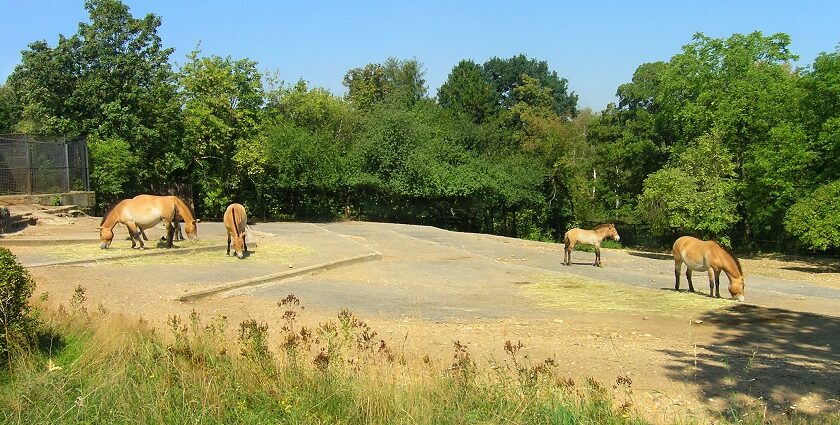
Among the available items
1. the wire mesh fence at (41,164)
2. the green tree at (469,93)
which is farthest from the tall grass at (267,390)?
the green tree at (469,93)

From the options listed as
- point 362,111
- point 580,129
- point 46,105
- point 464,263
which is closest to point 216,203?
point 46,105

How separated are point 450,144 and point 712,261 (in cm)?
3274

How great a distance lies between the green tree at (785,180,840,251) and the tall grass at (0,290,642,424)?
24.9m

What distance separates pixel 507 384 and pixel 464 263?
52.3 ft

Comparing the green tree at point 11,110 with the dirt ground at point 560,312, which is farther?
the green tree at point 11,110

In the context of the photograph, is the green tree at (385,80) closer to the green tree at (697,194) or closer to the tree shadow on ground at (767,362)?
the green tree at (697,194)

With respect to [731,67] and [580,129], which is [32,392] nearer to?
[731,67]

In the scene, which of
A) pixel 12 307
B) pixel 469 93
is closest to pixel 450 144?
pixel 469 93

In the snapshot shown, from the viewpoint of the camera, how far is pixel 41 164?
89.3 ft

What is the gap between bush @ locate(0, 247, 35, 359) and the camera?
7.15 m

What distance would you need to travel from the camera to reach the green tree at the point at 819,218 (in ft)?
88.8

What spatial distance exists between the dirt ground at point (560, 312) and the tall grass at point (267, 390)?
Answer: 0.80 metres

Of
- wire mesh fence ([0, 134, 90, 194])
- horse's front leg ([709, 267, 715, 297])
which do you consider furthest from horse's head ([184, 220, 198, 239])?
horse's front leg ([709, 267, 715, 297])

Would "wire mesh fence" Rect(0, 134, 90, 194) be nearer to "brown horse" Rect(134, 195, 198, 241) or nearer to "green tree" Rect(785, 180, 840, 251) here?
"brown horse" Rect(134, 195, 198, 241)
